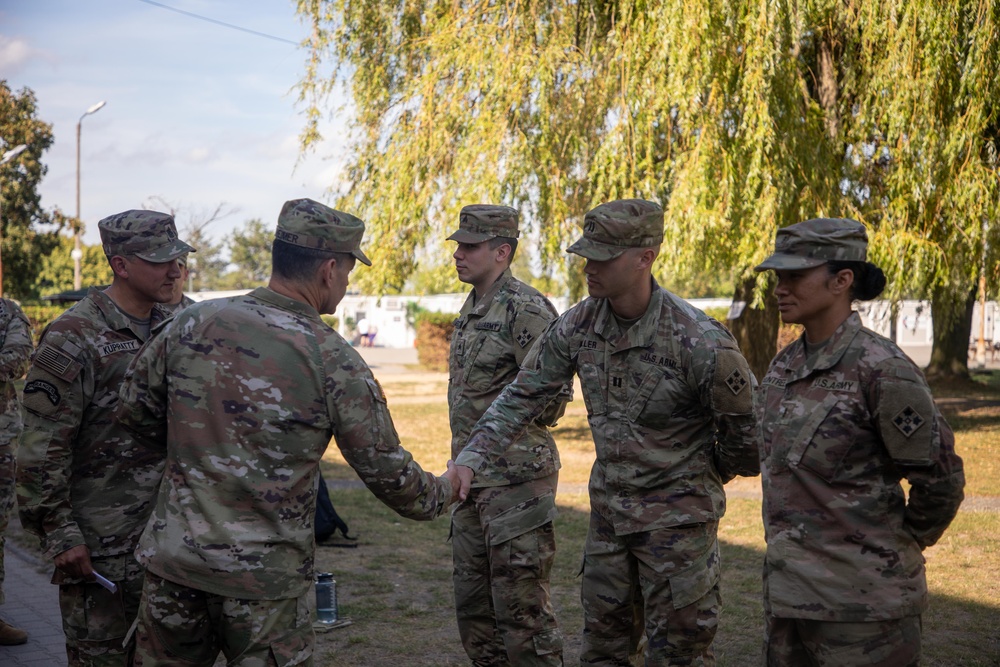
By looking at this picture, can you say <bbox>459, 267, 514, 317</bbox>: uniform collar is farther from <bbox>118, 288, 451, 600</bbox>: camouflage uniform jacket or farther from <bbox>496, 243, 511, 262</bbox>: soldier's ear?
<bbox>118, 288, 451, 600</bbox>: camouflage uniform jacket

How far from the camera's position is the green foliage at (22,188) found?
115 feet

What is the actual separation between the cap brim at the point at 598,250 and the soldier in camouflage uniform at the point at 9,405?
3.74 m

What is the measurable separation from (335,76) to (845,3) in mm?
A: 7478

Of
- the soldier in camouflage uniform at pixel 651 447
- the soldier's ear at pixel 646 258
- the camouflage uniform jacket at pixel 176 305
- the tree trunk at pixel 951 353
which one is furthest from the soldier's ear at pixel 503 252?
the tree trunk at pixel 951 353

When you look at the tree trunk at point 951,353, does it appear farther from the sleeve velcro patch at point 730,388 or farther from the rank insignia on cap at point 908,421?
the rank insignia on cap at point 908,421

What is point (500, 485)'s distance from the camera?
14.8ft

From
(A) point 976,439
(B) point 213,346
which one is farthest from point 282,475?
(A) point 976,439

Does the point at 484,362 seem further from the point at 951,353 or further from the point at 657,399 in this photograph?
the point at 951,353

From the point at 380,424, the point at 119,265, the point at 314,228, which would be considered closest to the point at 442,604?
the point at 119,265

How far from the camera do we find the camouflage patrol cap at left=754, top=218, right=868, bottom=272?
3.26 m

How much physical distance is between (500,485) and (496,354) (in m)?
0.67

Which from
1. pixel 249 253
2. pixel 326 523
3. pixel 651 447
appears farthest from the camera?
pixel 249 253

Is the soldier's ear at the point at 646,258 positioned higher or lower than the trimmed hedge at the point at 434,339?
higher

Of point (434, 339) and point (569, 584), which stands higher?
point (569, 584)
